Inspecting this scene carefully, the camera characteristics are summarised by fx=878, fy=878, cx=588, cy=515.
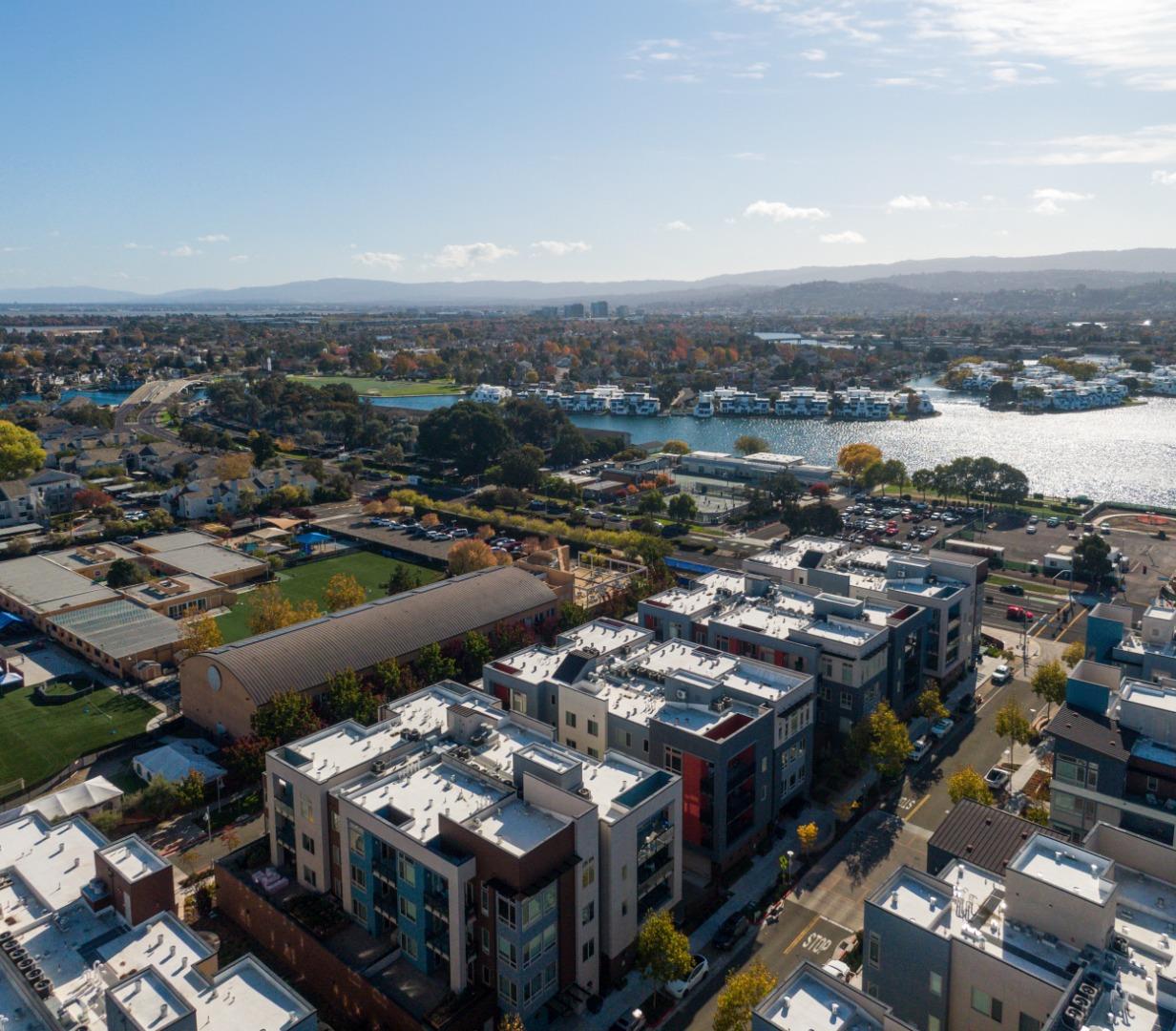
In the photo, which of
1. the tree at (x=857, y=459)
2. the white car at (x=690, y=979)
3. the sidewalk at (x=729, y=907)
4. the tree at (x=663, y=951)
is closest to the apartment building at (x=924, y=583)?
the sidewalk at (x=729, y=907)

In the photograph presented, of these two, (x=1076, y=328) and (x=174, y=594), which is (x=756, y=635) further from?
(x=1076, y=328)

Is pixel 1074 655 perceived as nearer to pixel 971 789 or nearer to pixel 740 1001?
pixel 971 789

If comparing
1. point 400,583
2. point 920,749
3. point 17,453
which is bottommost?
point 920,749

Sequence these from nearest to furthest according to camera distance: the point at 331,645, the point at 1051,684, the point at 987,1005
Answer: the point at 987,1005, the point at 1051,684, the point at 331,645

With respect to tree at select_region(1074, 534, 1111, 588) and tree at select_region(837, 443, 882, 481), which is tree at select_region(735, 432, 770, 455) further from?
tree at select_region(1074, 534, 1111, 588)

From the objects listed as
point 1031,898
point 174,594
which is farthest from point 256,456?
point 1031,898

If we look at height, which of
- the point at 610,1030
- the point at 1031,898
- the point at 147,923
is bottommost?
the point at 610,1030

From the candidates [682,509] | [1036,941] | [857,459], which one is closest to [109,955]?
[1036,941]
